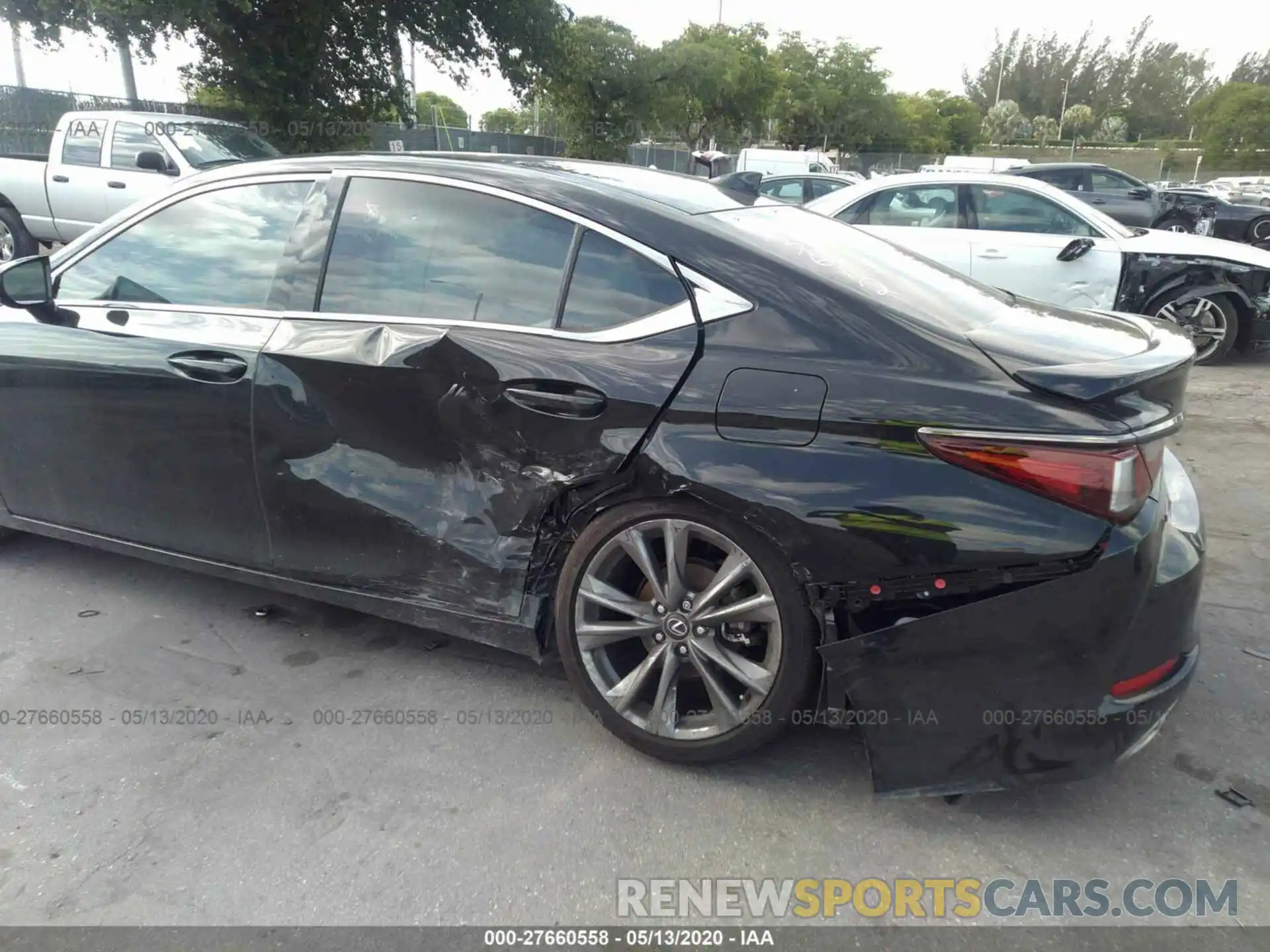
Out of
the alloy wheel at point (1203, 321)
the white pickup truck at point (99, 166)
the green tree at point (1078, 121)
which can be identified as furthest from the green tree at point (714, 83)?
the green tree at point (1078, 121)

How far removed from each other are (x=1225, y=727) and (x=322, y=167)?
3491mm

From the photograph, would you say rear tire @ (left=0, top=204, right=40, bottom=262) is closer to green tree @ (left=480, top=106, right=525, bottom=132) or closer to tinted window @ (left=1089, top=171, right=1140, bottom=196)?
tinted window @ (left=1089, top=171, right=1140, bottom=196)

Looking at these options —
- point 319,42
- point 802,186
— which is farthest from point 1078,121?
point 319,42

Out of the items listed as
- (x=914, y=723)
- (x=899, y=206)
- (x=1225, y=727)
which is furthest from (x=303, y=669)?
(x=899, y=206)

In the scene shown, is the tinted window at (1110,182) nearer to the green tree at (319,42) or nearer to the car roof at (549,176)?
the green tree at (319,42)

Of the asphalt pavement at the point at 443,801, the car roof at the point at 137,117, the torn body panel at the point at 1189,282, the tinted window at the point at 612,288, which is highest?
the car roof at the point at 137,117

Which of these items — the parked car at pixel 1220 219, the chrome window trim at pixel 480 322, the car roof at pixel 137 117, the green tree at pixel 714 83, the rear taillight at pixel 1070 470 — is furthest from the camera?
the green tree at pixel 714 83

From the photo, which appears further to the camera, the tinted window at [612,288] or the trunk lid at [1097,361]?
the tinted window at [612,288]

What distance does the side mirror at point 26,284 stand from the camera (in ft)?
11.6

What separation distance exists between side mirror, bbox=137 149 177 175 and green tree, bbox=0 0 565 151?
18.6 feet

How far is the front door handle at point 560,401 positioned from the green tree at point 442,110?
32.3 meters

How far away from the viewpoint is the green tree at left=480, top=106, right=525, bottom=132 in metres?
Result: 50.9

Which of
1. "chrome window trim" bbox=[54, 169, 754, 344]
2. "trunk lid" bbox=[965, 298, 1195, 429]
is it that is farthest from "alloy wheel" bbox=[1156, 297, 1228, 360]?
"chrome window trim" bbox=[54, 169, 754, 344]

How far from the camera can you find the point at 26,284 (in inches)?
140
